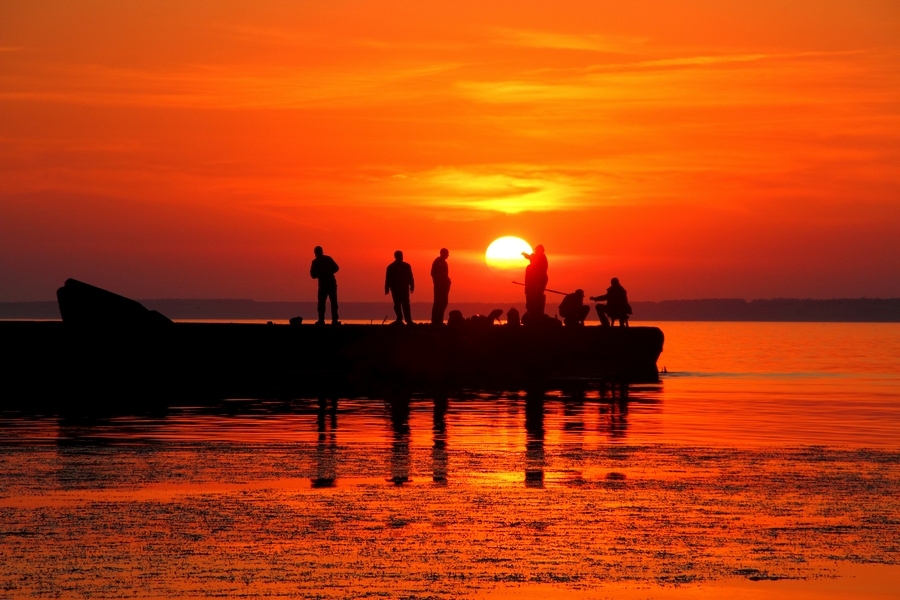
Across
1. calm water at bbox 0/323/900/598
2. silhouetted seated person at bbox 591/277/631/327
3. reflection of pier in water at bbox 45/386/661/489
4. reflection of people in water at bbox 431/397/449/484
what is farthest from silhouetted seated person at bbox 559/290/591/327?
calm water at bbox 0/323/900/598

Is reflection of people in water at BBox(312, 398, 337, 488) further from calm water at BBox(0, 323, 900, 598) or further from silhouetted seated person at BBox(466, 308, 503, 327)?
silhouetted seated person at BBox(466, 308, 503, 327)

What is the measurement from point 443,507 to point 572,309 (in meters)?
29.0

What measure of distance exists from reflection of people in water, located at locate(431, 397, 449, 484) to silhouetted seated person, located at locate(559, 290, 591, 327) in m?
15.4

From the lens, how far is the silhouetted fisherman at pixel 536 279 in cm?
3624

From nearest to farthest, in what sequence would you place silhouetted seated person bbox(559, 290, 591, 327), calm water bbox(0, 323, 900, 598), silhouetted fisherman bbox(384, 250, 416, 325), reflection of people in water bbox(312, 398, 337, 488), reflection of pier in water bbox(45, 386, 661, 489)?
calm water bbox(0, 323, 900, 598), reflection of people in water bbox(312, 398, 337, 488), reflection of pier in water bbox(45, 386, 661, 489), silhouetted fisherman bbox(384, 250, 416, 325), silhouetted seated person bbox(559, 290, 591, 327)

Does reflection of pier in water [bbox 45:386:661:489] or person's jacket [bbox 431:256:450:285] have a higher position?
person's jacket [bbox 431:256:450:285]

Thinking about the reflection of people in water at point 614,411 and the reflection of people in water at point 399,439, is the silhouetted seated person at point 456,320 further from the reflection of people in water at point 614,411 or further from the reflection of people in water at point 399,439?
the reflection of people in water at point 399,439

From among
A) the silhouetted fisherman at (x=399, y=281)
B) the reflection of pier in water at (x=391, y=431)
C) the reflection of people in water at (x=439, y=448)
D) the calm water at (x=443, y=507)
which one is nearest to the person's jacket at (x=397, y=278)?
the silhouetted fisherman at (x=399, y=281)

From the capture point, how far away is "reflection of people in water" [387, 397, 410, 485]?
48.2 ft

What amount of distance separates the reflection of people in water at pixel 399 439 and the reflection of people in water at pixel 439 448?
346 mm

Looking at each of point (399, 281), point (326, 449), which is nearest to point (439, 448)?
point (326, 449)

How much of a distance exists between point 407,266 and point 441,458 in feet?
58.9

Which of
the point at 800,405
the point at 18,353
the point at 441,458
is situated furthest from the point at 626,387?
the point at 441,458

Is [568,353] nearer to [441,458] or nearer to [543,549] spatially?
[441,458]
